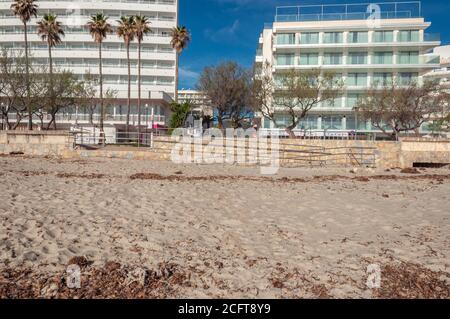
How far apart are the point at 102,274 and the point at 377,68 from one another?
5019 cm

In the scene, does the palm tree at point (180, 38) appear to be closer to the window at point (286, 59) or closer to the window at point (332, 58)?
the window at point (286, 59)

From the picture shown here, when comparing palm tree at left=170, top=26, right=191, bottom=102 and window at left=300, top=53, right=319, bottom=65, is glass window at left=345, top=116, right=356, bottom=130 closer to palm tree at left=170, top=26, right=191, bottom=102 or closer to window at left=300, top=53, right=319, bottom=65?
window at left=300, top=53, right=319, bottom=65

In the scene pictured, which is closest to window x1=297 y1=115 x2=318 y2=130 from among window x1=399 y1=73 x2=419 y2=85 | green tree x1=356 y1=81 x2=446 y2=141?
green tree x1=356 y1=81 x2=446 y2=141

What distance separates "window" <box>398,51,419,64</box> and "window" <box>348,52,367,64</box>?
4.85m

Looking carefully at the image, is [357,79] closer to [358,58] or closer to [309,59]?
[358,58]

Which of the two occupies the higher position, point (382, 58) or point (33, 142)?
point (382, 58)

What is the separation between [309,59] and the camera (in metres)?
48.3

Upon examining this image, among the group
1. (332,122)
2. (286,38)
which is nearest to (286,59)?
(286,38)

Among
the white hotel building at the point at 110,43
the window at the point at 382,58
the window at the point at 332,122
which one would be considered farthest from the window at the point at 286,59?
the white hotel building at the point at 110,43

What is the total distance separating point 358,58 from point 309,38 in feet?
25.3

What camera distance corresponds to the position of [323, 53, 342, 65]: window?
4767cm

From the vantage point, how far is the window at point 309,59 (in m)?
48.2

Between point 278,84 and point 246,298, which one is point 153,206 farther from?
point 278,84

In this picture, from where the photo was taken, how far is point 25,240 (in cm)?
534
